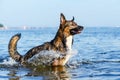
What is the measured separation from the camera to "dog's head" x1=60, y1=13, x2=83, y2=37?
56.1ft

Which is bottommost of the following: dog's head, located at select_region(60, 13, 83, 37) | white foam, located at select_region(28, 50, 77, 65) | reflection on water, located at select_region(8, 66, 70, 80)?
reflection on water, located at select_region(8, 66, 70, 80)

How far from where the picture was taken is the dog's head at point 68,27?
17094mm

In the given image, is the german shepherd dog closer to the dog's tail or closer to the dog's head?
the dog's head

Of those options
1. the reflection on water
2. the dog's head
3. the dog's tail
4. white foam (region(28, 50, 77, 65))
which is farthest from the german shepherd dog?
the dog's tail

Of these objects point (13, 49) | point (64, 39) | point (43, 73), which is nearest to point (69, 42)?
point (64, 39)

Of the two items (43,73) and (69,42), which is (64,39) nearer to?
(69,42)

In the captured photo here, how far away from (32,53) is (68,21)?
2.16 meters

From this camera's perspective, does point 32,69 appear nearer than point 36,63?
Yes

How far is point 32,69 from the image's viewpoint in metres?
16.7

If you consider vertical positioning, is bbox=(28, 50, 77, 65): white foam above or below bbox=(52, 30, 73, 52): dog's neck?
below

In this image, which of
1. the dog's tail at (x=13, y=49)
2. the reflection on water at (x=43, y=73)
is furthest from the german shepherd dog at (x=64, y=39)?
the dog's tail at (x=13, y=49)

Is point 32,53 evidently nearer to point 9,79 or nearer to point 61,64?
point 61,64

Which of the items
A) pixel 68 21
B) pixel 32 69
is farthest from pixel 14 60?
A: pixel 68 21

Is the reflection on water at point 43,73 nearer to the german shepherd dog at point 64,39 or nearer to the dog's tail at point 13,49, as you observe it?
the german shepherd dog at point 64,39
